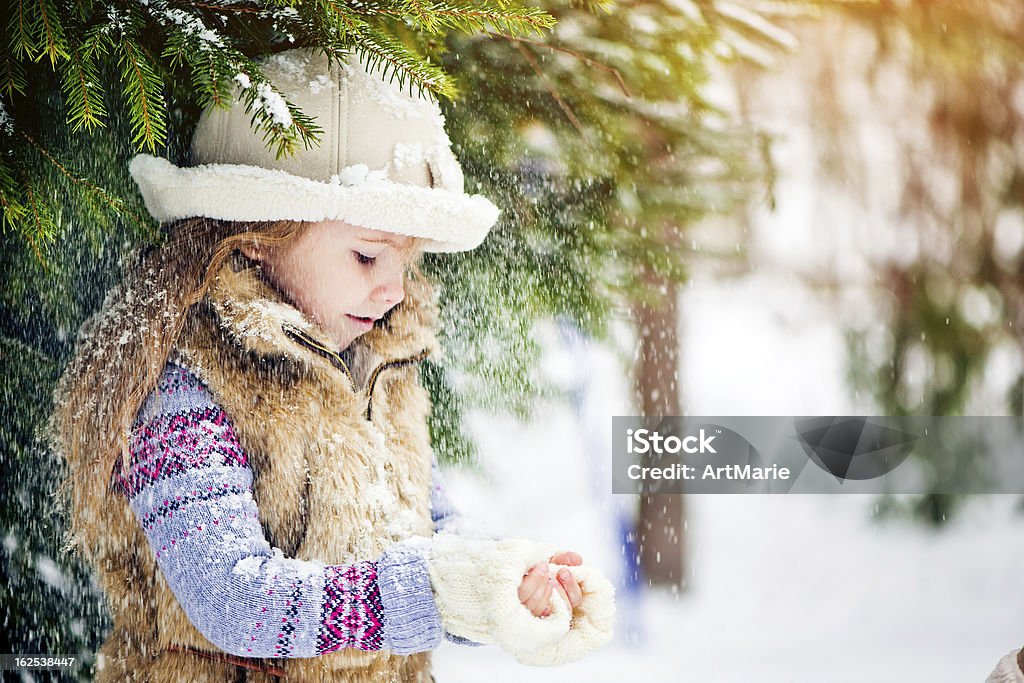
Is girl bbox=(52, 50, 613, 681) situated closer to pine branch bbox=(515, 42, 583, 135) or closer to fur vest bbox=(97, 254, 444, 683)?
fur vest bbox=(97, 254, 444, 683)

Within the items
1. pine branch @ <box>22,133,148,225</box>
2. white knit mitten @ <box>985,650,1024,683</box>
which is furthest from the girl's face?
white knit mitten @ <box>985,650,1024,683</box>

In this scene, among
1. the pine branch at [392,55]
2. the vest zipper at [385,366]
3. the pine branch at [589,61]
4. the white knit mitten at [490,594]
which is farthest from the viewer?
the pine branch at [589,61]

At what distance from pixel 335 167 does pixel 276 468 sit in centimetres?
→ 38

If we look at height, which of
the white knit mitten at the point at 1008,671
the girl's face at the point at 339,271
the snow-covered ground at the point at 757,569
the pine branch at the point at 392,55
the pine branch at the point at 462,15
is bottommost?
the white knit mitten at the point at 1008,671

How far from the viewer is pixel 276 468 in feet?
→ 3.52

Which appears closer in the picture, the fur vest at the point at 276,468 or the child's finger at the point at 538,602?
the child's finger at the point at 538,602

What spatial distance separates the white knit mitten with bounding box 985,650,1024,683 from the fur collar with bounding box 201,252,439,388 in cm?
110

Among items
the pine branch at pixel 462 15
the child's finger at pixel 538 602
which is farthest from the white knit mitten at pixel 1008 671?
the pine branch at pixel 462 15

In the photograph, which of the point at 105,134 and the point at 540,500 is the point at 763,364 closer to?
the point at 540,500

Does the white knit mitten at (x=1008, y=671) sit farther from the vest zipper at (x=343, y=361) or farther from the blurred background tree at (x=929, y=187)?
the vest zipper at (x=343, y=361)

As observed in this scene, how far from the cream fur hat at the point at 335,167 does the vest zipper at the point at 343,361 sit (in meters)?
0.15

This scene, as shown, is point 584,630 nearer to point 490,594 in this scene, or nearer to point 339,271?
point 490,594

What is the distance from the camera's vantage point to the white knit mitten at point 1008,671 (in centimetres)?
141

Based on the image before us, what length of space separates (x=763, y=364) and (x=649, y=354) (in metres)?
0.19
